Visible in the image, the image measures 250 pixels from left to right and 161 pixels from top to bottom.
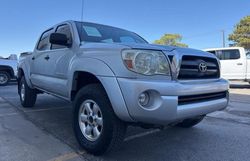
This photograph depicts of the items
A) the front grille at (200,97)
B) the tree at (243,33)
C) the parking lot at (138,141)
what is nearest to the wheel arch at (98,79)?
the front grille at (200,97)

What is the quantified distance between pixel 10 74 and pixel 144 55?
1315cm

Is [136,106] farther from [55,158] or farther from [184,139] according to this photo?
[184,139]

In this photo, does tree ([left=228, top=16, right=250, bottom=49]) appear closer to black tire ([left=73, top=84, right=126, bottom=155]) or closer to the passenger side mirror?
the passenger side mirror

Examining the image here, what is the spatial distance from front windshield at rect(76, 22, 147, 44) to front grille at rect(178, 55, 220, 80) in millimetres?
1539

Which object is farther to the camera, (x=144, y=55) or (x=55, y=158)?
(x=55, y=158)

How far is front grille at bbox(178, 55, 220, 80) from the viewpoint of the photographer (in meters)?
3.19

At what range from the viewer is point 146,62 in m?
2.99

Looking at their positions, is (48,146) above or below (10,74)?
below

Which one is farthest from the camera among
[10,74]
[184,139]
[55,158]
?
[10,74]

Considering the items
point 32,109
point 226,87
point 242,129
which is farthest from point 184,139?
point 32,109

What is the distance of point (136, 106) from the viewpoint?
2.84 meters

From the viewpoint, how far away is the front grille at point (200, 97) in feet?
9.92

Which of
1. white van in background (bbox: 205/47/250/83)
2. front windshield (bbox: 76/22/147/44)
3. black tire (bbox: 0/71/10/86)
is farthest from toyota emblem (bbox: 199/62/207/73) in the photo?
black tire (bbox: 0/71/10/86)

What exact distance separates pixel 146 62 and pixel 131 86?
1.09 ft
